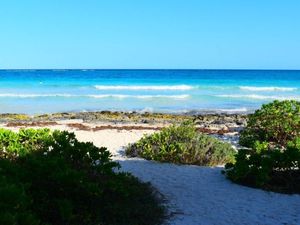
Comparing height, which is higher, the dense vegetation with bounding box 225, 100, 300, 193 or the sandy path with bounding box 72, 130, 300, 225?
the dense vegetation with bounding box 225, 100, 300, 193

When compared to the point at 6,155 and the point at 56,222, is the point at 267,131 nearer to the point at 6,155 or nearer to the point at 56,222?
the point at 6,155

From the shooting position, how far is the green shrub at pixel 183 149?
430 inches

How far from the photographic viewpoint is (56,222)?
6031 mm

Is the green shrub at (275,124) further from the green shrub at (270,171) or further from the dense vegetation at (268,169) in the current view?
the green shrub at (270,171)

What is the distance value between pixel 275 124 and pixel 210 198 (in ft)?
19.5

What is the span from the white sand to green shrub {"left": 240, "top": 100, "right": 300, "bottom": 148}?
3.64m

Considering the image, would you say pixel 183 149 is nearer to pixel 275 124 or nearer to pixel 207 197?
pixel 207 197

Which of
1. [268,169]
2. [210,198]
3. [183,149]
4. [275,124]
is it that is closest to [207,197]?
[210,198]

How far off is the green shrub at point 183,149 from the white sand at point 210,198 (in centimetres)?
41

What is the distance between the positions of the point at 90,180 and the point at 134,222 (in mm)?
753

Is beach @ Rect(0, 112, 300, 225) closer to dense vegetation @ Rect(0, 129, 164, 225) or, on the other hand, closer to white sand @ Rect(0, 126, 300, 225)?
white sand @ Rect(0, 126, 300, 225)

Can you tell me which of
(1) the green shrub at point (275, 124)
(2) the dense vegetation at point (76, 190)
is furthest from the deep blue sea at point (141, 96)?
(2) the dense vegetation at point (76, 190)

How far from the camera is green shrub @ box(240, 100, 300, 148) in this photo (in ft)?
44.1

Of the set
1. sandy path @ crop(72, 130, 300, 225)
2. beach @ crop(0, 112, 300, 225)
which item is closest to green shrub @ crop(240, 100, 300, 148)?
beach @ crop(0, 112, 300, 225)
